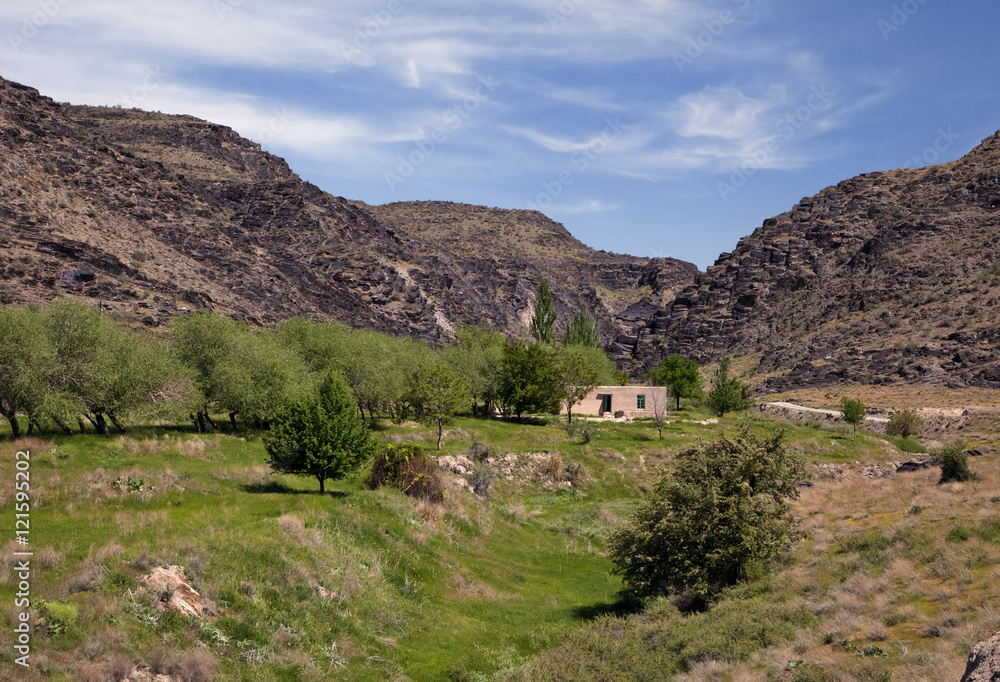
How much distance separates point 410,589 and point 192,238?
101195mm

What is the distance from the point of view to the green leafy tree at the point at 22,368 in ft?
98.5

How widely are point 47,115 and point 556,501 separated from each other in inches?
4008

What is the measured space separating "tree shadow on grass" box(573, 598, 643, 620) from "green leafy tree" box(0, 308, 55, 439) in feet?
85.3

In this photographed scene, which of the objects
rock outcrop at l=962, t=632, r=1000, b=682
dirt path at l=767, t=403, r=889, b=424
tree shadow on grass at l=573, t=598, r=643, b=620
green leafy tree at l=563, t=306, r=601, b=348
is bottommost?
tree shadow on grass at l=573, t=598, r=643, b=620

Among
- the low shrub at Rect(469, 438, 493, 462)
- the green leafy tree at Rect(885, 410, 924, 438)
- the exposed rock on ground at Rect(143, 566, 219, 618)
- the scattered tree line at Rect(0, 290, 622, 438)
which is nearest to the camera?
the exposed rock on ground at Rect(143, 566, 219, 618)

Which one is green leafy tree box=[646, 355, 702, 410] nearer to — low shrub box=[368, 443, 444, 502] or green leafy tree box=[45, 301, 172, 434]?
low shrub box=[368, 443, 444, 502]

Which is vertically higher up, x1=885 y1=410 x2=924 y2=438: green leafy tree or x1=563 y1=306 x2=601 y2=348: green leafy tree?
x1=563 y1=306 x2=601 y2=348: green leafy tree

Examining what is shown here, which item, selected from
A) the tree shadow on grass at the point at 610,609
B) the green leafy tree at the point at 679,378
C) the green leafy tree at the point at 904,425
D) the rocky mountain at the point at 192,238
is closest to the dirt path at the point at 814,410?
the green leafy tree at the point at 904,425

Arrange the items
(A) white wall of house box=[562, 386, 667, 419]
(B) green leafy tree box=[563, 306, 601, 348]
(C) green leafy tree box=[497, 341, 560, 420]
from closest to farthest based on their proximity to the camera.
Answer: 1. (C) green leafy tree box=[497, 341, 560, 420]
2. (A) white wall of house box=[562, 386, 667, 419]
3. (B) green leafy tree box=[563, 306, 601, 348]

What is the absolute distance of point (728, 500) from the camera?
23.4 m

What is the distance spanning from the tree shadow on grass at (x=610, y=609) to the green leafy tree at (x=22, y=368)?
2601cm

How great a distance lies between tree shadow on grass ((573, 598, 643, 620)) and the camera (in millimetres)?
23948

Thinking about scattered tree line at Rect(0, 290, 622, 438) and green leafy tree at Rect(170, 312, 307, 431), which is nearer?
scattered tree line at Rect(0, 290, 622, 438)

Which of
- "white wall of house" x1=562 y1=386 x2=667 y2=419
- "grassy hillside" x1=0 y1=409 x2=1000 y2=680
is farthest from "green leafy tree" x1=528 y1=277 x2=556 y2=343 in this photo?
"grassy hillside" x1=0 y1=409 x2=1000 y2=680
